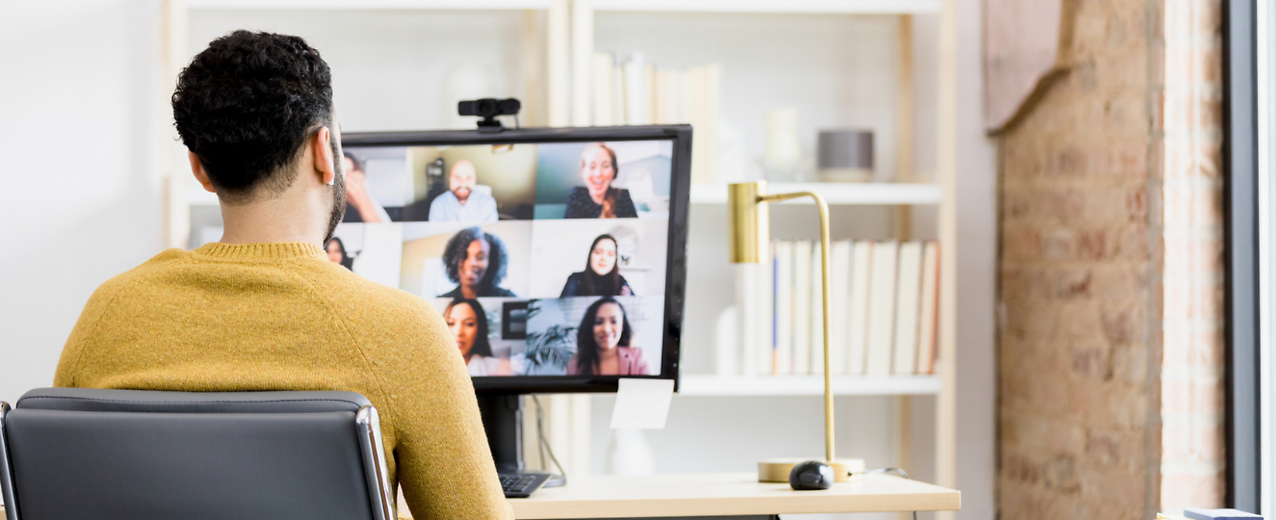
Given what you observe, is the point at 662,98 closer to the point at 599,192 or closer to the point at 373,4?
the point at 599,192

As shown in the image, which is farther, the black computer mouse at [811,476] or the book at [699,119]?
the book at [699,119]

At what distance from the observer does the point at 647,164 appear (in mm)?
1602

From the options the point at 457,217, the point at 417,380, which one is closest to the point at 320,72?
the point at 417,380

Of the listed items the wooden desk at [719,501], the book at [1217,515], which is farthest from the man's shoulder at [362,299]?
the book at [1217,515]

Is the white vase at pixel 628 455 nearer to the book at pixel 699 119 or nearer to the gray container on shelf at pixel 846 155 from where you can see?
the book at pixel 699 119

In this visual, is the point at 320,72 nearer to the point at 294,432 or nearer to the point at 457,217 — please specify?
the point at 294,432

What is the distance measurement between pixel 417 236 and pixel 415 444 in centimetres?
82

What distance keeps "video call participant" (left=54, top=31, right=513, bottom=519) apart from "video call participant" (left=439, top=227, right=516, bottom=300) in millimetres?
658

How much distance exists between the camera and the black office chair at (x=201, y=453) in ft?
2.48

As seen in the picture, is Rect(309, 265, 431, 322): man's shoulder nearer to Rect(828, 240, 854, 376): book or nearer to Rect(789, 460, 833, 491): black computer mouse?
Rect(789, 460, 833, 491): black computer mouse

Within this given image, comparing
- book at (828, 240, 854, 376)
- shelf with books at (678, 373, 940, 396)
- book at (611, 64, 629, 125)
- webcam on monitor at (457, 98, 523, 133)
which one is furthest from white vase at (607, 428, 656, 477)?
webcam on monitor at (457, 98, 523, 133)

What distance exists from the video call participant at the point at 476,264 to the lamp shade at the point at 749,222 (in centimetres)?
37

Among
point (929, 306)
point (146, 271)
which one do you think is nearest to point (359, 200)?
point (146, 271)

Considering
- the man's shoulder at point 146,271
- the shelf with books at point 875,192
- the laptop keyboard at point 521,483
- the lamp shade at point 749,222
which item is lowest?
the laptop keyboard at point 521,483
